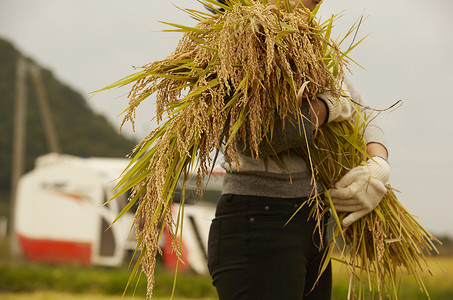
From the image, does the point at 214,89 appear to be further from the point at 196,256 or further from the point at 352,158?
the point at 196,256

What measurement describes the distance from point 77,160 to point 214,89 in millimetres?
10753

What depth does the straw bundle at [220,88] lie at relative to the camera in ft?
4.68

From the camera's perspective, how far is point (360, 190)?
1678mm

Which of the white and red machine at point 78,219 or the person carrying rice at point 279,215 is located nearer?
the person carrying rice at point 279,215

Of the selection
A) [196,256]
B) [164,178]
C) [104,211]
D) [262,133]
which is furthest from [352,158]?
[104,211]

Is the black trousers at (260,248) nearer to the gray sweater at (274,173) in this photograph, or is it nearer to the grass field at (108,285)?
the gray sweater at (274,173)

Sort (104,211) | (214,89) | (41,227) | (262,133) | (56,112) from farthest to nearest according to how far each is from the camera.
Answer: (56,112)
(41,227)
(104,211)
(262,133)
(214,89)

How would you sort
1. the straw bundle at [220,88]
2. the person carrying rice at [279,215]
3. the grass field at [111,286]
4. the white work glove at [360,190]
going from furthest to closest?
1. the grass field at [111,286]
2. the white work glove at [360,190]
3. the person carrying rice at [279,215]
4. the straw bundle at [220,88]

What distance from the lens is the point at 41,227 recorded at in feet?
37.7

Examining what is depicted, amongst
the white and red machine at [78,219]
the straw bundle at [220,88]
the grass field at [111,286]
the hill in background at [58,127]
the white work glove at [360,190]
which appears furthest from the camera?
the hill in background at [58,127]

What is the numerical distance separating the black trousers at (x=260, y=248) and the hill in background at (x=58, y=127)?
106 ft

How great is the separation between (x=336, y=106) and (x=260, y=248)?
0.45 metres

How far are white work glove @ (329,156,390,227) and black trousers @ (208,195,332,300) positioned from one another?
13cm

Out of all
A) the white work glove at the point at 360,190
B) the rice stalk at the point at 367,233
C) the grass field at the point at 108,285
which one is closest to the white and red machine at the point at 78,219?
the grass field at the point at 108,285
